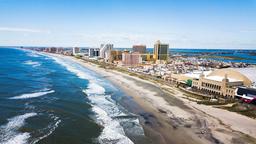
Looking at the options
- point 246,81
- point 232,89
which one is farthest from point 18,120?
point 246,81

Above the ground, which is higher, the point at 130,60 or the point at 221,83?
the point at 130,60

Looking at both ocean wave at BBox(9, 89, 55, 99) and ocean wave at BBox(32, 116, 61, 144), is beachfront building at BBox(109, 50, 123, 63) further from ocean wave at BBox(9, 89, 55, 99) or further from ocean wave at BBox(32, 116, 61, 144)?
ocean wave at BBox(32, 116, 61, 144)

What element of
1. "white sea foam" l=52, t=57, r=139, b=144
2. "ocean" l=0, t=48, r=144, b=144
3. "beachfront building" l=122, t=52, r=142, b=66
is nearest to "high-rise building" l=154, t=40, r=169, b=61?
"beachfront building" l=122, t=52, r=142, b=66

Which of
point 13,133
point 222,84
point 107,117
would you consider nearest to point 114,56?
point 222,84

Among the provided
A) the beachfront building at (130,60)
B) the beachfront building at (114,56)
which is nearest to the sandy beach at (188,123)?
the beachfront building at (130,60)

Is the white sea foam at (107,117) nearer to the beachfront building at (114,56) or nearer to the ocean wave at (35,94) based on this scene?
the ocean wave at (35,94)

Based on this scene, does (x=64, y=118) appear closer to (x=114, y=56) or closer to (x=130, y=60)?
(x=130, y=60)

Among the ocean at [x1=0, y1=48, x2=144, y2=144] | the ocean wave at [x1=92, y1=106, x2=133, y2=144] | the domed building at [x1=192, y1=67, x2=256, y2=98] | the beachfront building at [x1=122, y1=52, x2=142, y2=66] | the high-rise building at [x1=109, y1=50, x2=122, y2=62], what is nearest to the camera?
the ocean wave at [x1=92, y1=106, x2=133, y2=144]
